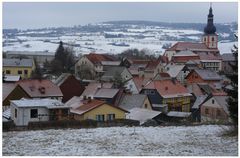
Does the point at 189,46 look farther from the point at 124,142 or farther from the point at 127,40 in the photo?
the point at 124,142

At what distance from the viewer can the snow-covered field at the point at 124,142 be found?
8555 millimetres

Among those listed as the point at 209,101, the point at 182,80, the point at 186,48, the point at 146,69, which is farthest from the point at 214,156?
the point at 186,48

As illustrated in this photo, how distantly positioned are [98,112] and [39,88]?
8774mm

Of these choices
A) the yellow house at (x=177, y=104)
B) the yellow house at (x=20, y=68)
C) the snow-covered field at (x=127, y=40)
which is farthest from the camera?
the snow-covered field at (x=127, y=40)

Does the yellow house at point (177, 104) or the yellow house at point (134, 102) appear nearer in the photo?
the yellow house at point (134, 102)

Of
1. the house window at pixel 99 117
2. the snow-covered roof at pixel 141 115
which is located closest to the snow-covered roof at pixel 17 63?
the snow-covered roof at pixel 141 115

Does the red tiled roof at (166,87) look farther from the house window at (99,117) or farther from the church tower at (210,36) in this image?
the church tower at (210,36)

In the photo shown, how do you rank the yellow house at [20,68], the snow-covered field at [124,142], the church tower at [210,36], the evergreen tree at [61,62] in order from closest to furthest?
the snow-covered field at [124,142] → the yellow house at [20,68] → the evergreen tree at [61,62] → the church tower at [210,36]

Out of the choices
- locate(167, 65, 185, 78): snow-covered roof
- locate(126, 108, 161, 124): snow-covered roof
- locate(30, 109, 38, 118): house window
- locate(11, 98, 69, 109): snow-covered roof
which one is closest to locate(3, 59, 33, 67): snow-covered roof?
locate(167, 65, 185, 78): snow-covered roof

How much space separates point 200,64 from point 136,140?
5162 centimetres

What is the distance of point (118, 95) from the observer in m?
31.2

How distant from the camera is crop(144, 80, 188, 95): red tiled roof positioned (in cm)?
3484

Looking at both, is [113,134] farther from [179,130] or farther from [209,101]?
[209,101]

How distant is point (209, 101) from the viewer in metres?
28.3
